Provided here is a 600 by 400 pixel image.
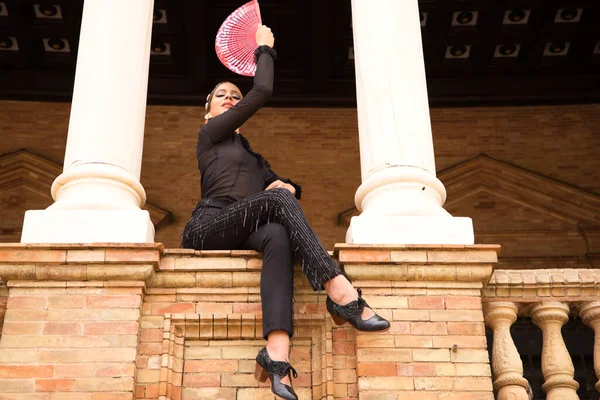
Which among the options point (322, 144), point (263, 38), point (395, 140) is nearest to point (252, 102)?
point (263, 38)

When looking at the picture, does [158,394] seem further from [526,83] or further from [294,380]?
[526,83]

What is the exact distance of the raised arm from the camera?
5910 mm

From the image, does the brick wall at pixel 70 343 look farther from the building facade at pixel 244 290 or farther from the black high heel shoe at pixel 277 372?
the black high heel shoe at pixel 277 372

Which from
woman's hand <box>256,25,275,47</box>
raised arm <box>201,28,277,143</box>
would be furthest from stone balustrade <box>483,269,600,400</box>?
woman's hand <box>256,25,275,47</box>

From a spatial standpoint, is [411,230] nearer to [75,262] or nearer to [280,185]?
[280,185]

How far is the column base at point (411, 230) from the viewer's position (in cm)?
593

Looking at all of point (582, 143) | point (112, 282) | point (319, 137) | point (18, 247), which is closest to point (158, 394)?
point (112, 282)

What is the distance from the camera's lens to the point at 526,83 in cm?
1506

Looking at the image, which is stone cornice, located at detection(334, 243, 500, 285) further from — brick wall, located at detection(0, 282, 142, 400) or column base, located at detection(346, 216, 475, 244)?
brick wall, located at detection(0, 282, 142, 400)

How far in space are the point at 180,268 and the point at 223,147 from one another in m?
0.92

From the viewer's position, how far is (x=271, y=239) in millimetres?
5453

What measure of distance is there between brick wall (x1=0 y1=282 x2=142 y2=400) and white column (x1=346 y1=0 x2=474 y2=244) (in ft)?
5.22

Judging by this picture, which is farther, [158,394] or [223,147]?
[223,147]

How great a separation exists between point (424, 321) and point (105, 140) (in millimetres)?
2558
